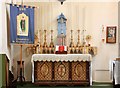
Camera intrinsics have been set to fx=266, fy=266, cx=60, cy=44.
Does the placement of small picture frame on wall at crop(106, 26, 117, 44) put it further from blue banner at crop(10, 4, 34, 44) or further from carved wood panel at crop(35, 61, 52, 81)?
blue banner at crop(10, 4, 34, 44)

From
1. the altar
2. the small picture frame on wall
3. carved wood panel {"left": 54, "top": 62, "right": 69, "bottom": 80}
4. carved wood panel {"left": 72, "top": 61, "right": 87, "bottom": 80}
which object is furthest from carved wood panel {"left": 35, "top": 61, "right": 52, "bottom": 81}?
the small picture frame on wall

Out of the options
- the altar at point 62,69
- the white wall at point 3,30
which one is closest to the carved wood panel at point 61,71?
the altar at point 62,69

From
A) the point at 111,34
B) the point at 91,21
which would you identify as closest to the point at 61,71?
the point at 91,21

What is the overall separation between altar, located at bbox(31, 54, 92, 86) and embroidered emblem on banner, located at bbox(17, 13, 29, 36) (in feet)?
2.66

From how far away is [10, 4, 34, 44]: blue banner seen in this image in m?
8.12

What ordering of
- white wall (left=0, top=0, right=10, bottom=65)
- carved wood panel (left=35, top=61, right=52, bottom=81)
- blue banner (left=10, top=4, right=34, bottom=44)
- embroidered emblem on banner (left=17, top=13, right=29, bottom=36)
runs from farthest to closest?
1. carved wood panel (left=35, top=61, right=52, bottom=81)
2. embroidered emblem on banner (left=17, top=13, right=29, bottom=36)
3. blue banner (left=10, top=4, right=34, bottom=44)
4. white wall (left=0, top=0, right=10, bottom=65)

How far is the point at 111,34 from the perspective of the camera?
925 centimetres

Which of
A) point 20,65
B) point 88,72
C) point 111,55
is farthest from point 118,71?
point 20,65

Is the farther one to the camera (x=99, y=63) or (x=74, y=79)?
(x=99, y=63)

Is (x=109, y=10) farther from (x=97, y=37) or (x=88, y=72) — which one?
(x=88, y=72)

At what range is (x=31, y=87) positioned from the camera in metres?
8.23

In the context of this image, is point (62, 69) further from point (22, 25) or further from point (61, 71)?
point (22, 25)

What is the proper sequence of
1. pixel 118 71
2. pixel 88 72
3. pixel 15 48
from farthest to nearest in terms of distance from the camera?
pixel 15 48 < pixel 88 72 < pixel 118 71

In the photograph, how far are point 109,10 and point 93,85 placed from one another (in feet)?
8.87
